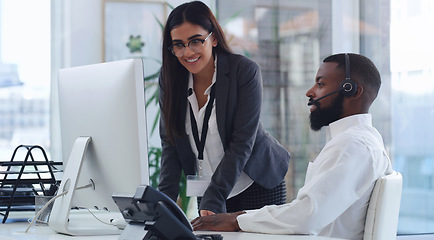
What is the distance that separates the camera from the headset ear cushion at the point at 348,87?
6.01ft

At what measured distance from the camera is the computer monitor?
1594mm

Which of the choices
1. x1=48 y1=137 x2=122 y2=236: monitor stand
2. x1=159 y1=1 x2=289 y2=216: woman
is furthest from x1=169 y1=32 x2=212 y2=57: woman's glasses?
x1=48 y1=137 x2=122 y2=236: monitor stand

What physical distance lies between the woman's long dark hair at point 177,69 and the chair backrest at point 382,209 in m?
0.78

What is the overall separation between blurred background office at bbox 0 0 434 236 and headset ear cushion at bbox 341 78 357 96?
2.73 m

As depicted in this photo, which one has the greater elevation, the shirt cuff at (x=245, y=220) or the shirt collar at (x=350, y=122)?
the shirt collar at (x=350, y=122)

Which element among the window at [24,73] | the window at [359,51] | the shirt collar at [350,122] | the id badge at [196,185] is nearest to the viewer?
the shirt collar at [350,122]

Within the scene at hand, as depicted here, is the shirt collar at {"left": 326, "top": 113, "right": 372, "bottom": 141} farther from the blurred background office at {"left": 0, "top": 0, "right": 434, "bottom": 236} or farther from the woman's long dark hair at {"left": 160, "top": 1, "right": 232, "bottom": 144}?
the blurred background office at {"left": 0, "top": 0, "right": 434, "bottom": 236}

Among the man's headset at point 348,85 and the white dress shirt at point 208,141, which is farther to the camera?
the white dress shirt at point 208,141

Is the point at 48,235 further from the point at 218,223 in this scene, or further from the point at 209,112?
the point at 209,112

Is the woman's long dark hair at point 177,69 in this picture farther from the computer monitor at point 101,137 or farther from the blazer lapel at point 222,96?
the computer monitor at point 101,137

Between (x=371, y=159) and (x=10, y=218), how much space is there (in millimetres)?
1317

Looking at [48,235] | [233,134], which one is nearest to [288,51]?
[233,134]

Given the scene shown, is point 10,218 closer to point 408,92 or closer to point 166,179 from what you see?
point 166,179

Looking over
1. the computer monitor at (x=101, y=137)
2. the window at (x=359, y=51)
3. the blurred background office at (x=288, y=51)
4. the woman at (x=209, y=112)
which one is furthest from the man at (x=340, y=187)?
the window at (x=359, y=51)
